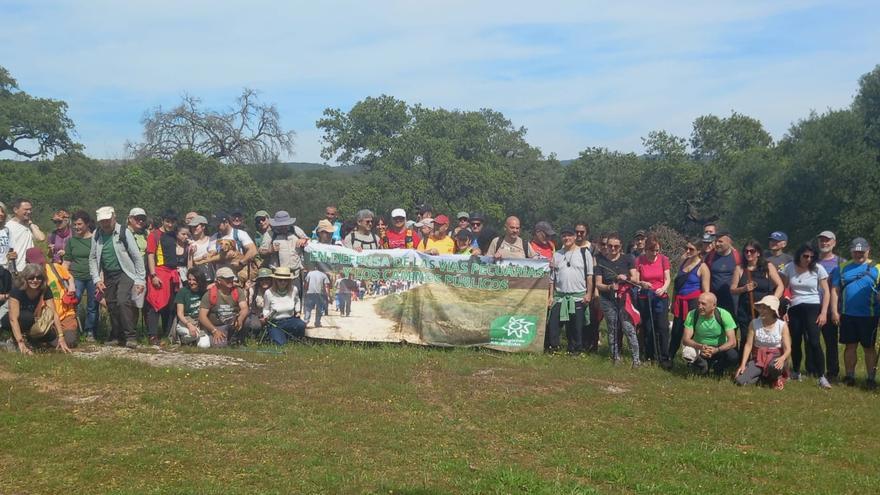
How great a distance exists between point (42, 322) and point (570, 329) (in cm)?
700

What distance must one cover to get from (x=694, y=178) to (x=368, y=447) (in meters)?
53.5

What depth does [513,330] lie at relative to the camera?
1183 cm

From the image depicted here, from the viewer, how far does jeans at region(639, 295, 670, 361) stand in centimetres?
1104

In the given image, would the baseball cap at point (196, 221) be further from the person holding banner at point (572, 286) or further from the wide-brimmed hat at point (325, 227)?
the person holding banner at point (572, 286)

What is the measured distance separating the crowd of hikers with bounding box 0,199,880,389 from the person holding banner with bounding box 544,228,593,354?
0.02 m

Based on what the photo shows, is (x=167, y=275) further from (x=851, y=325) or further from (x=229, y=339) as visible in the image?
(x=851, y=325)

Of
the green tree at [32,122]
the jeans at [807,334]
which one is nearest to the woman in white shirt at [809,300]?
the jeans at [807,334]

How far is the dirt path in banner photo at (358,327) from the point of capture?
39.0 feet

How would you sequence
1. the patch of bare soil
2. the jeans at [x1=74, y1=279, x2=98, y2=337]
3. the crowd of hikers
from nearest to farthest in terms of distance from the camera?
the patch of bare soil, the crowd of hikers, the jeans at [x1=74, y1=279, x2=98, y2=337]

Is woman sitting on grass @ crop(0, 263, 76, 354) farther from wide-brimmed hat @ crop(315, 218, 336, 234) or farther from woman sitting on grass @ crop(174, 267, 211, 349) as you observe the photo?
wide-brimmed hat @ crop(315, 218, 336, 234)

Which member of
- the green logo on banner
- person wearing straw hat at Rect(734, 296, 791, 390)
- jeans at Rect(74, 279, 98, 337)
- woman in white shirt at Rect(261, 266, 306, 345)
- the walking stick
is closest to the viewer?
person wearing straw hat at Rect(734, 296, 791, 390)

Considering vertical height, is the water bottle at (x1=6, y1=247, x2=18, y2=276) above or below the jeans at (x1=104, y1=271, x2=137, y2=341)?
above

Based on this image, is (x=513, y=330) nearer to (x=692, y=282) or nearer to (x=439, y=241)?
(x=439, y=241)

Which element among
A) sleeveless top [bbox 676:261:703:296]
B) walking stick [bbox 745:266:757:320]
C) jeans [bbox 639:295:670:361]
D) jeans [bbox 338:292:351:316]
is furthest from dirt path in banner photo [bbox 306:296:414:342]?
walking stick [bbox 745:266:757:320]
